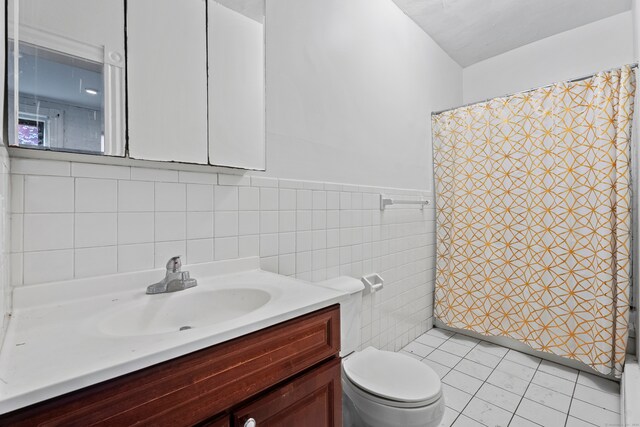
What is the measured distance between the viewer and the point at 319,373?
2.83 feet

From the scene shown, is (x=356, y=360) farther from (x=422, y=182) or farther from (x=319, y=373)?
(x=422, y=182)

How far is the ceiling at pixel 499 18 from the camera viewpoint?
2.03 meters

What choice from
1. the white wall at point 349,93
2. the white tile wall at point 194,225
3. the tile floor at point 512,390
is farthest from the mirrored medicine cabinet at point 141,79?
the tile floor at point 512,390

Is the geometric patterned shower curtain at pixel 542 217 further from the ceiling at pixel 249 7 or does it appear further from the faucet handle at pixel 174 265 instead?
the faucet handle at pixel 174 265

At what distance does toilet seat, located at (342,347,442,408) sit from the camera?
1137mm

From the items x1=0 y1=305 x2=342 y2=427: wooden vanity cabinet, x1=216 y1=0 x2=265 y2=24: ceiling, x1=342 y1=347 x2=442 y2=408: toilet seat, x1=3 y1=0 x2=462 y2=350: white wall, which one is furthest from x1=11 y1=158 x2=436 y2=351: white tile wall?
x1=216 y1=0 x2=265 y2=24: ceiling

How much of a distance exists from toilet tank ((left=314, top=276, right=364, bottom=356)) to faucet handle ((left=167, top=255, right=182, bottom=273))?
0.59m

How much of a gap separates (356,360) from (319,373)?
0.61 metres

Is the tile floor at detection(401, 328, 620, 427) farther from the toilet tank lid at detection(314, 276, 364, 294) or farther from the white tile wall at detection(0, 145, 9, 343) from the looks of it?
the white tile wall at detection(0, 145, 9, 343)

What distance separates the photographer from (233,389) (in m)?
0.67

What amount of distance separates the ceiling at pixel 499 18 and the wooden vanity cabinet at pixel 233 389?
220 cm

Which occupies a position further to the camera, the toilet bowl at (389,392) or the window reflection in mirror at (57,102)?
the toilet bowl at (389,392)

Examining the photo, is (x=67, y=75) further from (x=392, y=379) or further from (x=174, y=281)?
(x=392, y=379)

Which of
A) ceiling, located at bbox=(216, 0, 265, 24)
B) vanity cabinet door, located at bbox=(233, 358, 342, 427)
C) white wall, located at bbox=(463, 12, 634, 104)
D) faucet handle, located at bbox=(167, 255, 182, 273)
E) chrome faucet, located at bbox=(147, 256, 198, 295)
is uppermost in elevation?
white wall, located at bbox=(463, 12, 634, 104)
